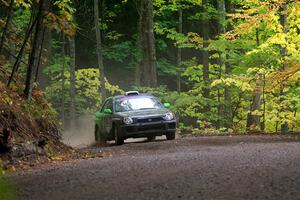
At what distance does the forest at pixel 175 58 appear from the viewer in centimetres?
1645

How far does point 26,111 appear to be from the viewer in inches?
560

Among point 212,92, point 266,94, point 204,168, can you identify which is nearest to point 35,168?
point 204,168

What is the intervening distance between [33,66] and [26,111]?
4.67ft

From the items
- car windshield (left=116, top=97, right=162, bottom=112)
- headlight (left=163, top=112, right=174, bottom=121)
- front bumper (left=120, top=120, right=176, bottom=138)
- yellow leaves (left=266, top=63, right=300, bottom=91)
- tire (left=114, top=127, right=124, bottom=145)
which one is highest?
yellow leaves (left=266, top=63, right=300, bottom=91)

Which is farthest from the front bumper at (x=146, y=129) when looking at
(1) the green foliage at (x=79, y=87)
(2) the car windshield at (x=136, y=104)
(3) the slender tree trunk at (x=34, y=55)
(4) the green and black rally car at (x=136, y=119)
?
(1) the green foliage at (x=79, y=87)

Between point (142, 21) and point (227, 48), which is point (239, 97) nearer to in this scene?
point (227, 48)

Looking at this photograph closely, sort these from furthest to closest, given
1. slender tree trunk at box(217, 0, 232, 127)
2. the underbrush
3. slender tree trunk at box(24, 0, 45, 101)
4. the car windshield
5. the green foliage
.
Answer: the green foliage → slender tree trunk at box(217, 0, 232, 127) → the car windshield → slender tree trunk at box(24, 0, 45, 101) → the underbrush

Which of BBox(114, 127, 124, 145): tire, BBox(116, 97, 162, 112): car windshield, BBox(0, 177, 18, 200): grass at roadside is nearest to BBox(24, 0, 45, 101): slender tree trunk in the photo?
BBox(114, 127, 124, 145): tire

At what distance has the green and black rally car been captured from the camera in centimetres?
1812

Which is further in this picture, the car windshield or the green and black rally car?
the car windshield

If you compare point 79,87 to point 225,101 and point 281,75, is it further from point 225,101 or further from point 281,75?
point 281,75

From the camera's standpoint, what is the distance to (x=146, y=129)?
1822cm

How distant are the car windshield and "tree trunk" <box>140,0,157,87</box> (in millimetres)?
8777

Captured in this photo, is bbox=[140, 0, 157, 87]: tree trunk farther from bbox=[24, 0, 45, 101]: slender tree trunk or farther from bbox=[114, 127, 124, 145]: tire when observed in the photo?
bbox=[24, 0, 45, 101]: slender tree trunk
